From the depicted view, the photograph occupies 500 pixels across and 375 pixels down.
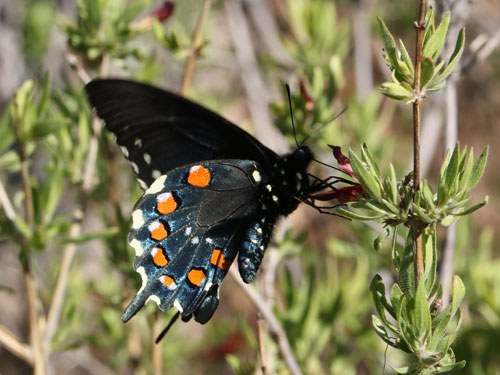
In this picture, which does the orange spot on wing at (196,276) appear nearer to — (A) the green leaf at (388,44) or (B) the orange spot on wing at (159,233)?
(B) the orange spot on wing at (159,233)

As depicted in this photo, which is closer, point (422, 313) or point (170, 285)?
point (422, 313)

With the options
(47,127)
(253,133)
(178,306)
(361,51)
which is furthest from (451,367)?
(361,51)

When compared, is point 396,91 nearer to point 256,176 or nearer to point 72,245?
point 256,176

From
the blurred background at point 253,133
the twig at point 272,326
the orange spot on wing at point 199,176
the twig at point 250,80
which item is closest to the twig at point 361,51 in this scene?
the blurred background at point 253,133

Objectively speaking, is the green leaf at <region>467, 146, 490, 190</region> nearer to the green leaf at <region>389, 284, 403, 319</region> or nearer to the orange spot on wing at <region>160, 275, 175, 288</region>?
the green leaf at <region>389, 284, 403, 319</region>

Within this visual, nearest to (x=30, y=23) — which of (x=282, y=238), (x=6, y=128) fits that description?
(x=6, y=128)

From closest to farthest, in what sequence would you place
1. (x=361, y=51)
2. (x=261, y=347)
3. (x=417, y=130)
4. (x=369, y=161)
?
(x=417, y=130) → (x=369, y=161) → (x=261, y=347) → (x=361, y=51)

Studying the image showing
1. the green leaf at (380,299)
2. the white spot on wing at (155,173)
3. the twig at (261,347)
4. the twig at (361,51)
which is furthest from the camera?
the twig at (361,51)

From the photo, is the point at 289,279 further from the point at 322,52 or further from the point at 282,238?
the point at 322,52
